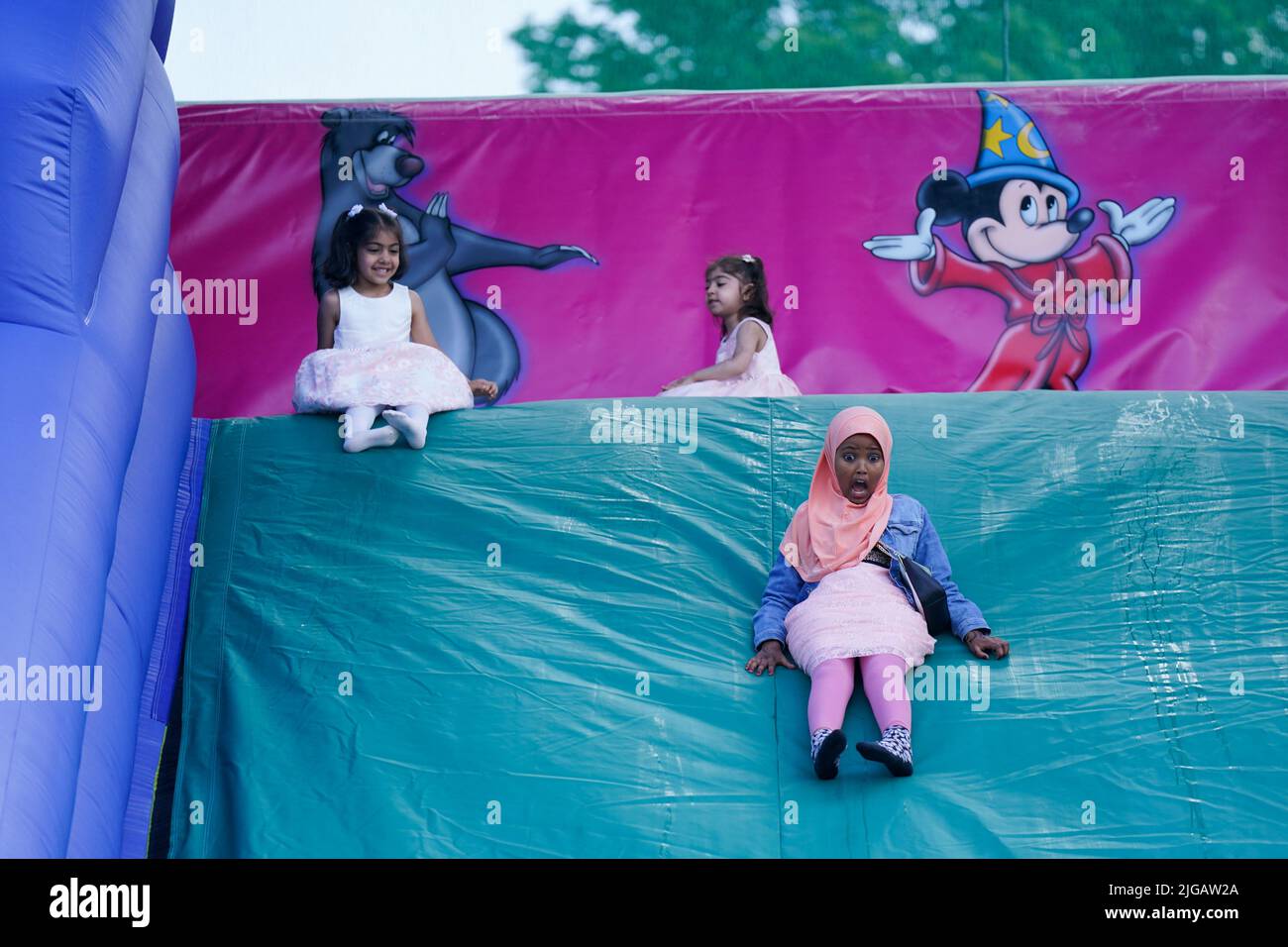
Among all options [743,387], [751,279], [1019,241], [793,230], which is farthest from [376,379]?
[1019,241]

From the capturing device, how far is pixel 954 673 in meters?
3.74

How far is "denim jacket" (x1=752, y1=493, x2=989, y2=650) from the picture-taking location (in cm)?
385

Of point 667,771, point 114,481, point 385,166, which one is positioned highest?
point 385,166

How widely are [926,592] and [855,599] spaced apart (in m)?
0.17

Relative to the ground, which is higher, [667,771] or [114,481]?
[114,481]

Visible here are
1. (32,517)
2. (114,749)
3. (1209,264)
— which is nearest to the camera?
(32,517)

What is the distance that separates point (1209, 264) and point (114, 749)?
3943 mm

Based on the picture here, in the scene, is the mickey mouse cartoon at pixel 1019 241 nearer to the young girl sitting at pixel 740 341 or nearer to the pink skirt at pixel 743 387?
the young girl sitting at pixel 740 341

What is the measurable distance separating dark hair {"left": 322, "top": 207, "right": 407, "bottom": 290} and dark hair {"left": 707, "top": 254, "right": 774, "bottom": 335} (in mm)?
1034

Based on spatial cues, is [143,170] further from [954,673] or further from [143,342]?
[954,673]

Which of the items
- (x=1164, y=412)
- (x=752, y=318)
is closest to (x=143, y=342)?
(x=752, y=318)

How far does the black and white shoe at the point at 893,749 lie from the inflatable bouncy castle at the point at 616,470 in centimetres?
7

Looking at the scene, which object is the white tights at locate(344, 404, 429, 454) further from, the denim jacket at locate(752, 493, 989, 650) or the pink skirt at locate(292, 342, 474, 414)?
the denim jacket at locate(752, 493, 989, 650)

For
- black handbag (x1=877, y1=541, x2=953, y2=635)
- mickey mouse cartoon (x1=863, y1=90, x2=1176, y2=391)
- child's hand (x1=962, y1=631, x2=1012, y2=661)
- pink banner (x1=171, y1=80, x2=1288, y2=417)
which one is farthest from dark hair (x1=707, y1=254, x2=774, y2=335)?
child's hand (x1=962, y1=631, x2=1012, y2=661)
